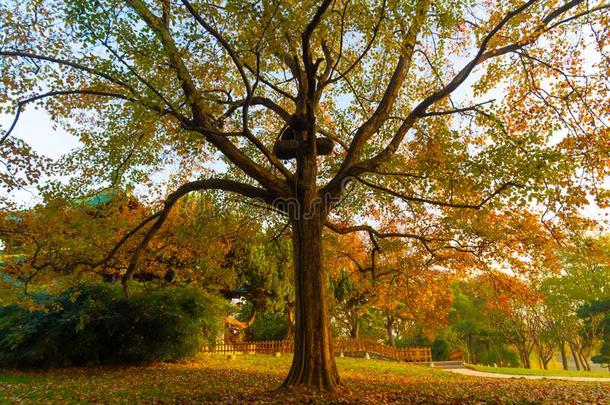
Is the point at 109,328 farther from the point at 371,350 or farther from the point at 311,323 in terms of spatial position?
the point at 371,350

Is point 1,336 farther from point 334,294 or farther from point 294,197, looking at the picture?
point 334,294

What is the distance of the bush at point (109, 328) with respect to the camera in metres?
11.3

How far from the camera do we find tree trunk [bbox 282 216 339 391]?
6.78 meters

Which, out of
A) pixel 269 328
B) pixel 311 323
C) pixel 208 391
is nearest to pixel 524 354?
pixel 269 328

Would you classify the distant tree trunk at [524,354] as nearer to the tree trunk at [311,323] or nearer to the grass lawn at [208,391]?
the grass lawn at [208,391]

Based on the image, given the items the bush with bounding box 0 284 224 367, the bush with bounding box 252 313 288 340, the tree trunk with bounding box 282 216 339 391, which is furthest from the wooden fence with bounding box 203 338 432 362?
the tree trunk with bounding box 282 216 339 391

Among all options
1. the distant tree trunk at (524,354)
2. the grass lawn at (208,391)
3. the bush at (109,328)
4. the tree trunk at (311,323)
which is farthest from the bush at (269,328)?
the tree trunk at (311,323)

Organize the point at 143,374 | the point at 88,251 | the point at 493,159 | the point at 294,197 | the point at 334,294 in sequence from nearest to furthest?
the point at 493,159 → the point at 294,197 → the point at 88,251 → the point at 143,374 → the point at 334,294

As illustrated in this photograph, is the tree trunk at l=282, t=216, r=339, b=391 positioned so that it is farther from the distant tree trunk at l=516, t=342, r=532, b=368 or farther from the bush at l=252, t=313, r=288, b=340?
the distant tree trunk at l=516, t=342, r=532, b=368

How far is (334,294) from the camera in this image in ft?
84.0

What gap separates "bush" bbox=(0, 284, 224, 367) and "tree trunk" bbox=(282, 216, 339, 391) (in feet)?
23.1

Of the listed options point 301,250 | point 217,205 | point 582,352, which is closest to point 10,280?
point 217,205

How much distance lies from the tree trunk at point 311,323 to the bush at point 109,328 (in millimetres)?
7048

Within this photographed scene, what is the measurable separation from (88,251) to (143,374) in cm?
422
